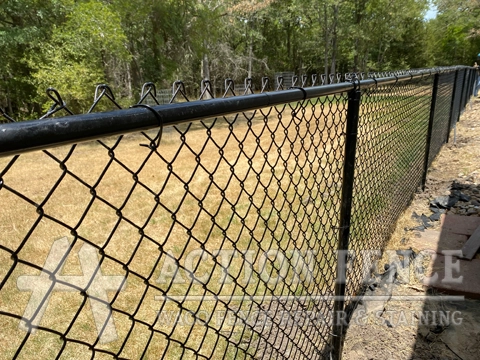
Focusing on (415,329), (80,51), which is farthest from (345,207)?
(80,51)

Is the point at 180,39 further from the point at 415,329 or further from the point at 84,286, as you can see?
the point at 415,329

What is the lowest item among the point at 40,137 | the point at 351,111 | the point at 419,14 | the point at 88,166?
the point at 88,166

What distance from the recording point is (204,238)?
393cm

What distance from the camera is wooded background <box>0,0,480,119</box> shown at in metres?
10.3

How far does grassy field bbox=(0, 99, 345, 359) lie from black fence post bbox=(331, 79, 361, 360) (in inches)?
3.7

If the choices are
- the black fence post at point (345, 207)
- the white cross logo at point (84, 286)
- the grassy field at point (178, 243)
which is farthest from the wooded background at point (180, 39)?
the black fence post at point (345, 207)

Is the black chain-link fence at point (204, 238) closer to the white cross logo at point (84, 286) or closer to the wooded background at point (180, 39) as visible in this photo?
the white cross logo at point (84, 286)

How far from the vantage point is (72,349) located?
Answer: 7.59 ft

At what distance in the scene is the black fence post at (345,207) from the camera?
6.02 feet

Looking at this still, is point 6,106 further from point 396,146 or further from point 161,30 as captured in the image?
point 396,146

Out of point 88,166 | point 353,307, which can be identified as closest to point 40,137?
point 353,307

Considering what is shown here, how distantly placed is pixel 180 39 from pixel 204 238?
42.3 feet

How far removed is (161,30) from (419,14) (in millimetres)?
23322

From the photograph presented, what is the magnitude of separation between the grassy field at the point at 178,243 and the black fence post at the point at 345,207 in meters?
0.09
